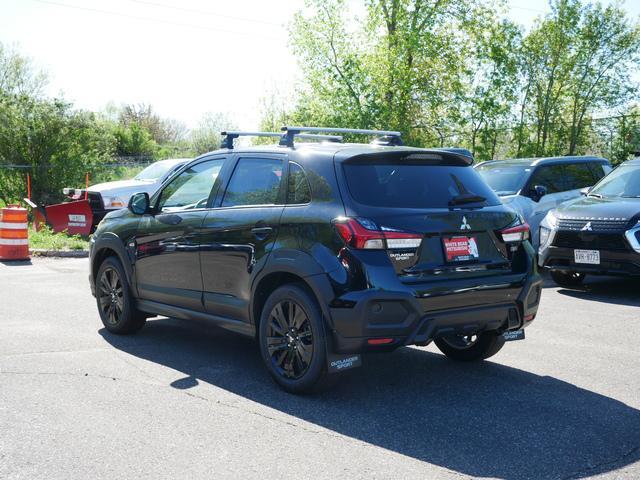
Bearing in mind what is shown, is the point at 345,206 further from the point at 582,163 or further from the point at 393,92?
the point at 393,92

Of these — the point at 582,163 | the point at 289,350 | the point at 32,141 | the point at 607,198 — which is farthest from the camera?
the point at 32,141

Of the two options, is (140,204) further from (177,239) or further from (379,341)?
(379,341)

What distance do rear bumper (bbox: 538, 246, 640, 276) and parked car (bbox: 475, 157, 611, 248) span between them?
1961 mm

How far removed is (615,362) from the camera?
6.05 m

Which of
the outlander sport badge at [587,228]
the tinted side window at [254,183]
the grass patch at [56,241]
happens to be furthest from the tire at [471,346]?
the grass patch at [56,241]

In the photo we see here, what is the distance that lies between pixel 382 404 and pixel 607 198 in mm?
6508

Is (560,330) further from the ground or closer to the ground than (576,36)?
closer to the ground

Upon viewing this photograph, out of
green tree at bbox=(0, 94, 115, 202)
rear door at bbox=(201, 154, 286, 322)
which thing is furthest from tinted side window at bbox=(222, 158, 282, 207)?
green tree at bbox=(0, 94, 115, 202)

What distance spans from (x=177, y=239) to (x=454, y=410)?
8.98 ft

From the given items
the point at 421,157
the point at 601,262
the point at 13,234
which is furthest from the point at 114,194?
the point at 421,157

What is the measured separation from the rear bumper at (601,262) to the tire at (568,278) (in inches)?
22.3

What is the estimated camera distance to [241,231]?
552 centimetres

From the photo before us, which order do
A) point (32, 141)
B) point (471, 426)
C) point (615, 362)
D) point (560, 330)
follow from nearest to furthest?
point (471, 426), point (615, 362), point (560, 330), point (32, 141)

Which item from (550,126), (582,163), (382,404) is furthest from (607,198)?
(550,126)
